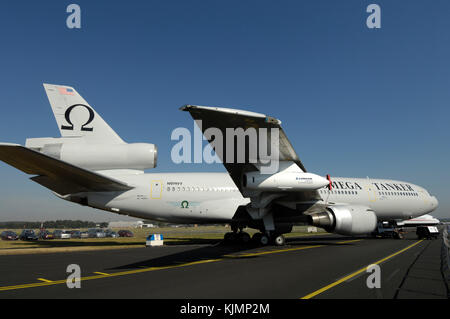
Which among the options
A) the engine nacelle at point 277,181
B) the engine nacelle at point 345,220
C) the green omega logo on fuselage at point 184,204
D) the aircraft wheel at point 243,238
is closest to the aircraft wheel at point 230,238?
the aircraft wheel at point 243,238

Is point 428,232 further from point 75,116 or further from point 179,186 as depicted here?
point 75,116

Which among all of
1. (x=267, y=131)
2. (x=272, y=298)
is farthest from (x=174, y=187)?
(x=272, y=298)

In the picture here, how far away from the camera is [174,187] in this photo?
62.3ft

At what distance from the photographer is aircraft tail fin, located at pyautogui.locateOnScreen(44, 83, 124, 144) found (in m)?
16.1

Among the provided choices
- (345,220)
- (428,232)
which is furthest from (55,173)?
(428,232)

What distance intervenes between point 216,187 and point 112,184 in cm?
611

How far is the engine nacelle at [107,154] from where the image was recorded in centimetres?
1459

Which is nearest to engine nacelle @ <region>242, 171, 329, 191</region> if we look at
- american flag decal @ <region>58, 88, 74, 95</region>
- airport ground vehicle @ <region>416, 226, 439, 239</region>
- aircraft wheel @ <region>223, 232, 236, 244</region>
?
aircraft wheel @ <region>223, 232, 236, 244</region>

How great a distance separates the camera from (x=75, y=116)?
16391 millimetres

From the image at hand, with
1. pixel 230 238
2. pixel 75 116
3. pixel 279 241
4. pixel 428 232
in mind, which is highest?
pixel 75 116

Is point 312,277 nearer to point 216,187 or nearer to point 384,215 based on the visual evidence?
point 216,187

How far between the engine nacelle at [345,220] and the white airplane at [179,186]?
0.16 feet

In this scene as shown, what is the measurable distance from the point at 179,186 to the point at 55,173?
6770mm

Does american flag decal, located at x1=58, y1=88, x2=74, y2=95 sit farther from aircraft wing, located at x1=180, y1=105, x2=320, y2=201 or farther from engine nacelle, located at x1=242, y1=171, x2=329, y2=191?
engine nacelle, located at x1=242, y1=171, x2=329, y2=191
